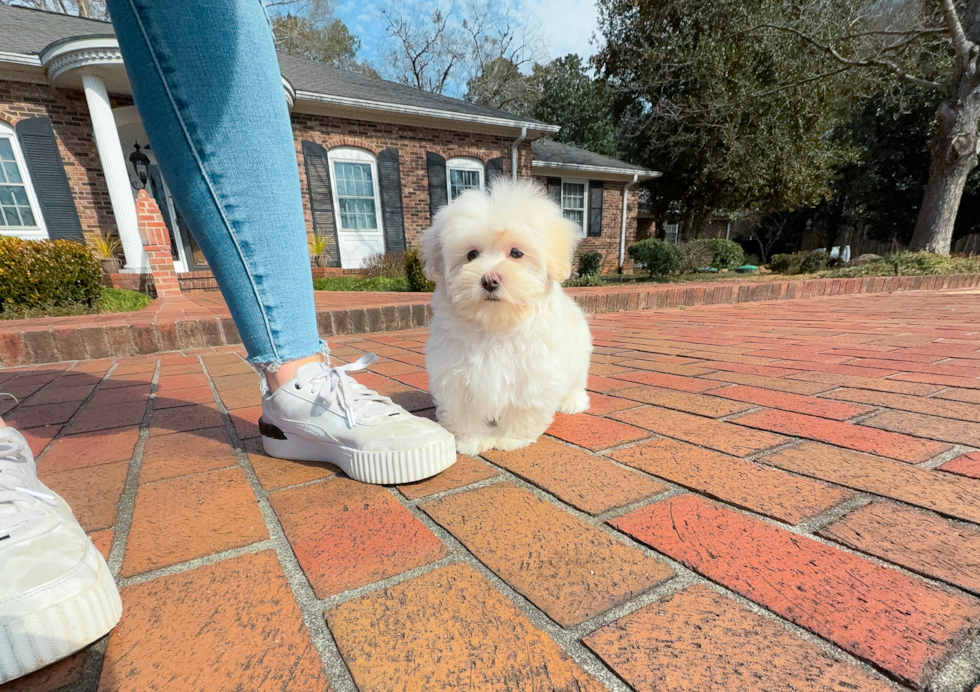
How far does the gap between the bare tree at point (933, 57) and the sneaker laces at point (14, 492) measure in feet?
54.2

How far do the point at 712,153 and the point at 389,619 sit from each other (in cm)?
1974

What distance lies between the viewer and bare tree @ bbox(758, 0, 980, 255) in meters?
10.9

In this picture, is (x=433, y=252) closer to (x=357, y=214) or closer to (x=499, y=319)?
(x=499, y=319)

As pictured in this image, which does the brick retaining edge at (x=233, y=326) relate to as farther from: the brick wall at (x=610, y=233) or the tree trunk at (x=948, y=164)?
the brick wall at (x=610, y=233)

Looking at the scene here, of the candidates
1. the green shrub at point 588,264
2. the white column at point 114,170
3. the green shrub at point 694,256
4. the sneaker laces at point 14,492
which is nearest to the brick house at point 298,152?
the white column at point 114,170

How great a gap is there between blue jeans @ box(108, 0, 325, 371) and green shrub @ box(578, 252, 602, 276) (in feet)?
40.8

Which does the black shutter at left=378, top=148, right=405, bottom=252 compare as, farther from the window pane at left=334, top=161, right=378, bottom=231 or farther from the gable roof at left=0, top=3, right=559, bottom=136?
the gable roof at left=0, top=3, right=559, bottom=136

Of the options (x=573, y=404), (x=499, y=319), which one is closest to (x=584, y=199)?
(x=573, y=404)

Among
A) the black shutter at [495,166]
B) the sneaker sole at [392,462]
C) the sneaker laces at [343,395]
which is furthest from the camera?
the black shutter at [495,166]

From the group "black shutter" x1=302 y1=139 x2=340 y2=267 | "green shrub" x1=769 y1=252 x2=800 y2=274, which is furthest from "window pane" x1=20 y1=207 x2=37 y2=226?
"green shrub" x1=769 y1=252 x2=800 y2=274

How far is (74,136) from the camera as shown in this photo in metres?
8.09

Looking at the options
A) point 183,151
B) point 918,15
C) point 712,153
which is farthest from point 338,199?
point 918,15

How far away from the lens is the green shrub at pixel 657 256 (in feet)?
41.5

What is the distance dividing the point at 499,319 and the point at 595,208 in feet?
50.1
